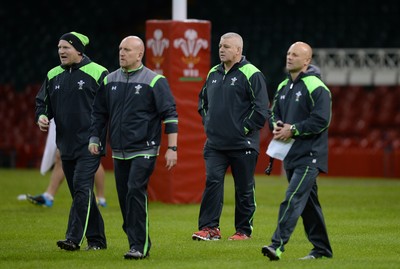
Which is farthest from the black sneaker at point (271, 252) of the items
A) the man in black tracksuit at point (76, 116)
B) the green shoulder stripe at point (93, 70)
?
the green shoulder stripe at point (93, 70)

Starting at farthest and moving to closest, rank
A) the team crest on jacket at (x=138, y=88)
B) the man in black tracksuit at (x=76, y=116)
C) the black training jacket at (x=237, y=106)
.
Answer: the black training jacket at (x=237, y=106) → the man in black tracksuit at (x=76, y=116) → the team crest on jacket at (x=138, y=88)

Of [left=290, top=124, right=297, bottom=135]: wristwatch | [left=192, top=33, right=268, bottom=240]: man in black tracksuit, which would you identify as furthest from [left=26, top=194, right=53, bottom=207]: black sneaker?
[left=290, top=124, right=297, bottom=135]: wristwatch

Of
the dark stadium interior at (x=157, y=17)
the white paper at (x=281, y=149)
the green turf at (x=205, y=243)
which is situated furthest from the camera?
the dark stadium interior at (x=157, y=17)

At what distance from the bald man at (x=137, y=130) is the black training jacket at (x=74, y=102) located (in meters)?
0.84

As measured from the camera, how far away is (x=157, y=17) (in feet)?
119

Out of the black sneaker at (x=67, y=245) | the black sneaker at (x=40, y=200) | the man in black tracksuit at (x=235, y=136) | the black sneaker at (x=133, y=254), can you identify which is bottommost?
the black sneaker at (x=40, y=200)

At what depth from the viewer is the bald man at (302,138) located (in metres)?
9.98

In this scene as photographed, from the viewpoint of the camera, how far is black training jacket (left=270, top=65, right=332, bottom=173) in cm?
1001

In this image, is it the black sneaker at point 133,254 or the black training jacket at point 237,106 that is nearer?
the black sneaker at point 133,254

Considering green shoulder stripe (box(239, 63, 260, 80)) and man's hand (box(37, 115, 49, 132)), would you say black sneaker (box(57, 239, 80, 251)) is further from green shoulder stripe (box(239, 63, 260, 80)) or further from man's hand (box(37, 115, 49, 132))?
green shoulder stripe (box(239, 63, 260, 80))

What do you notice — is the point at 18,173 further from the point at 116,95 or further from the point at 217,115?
the point at 116,95

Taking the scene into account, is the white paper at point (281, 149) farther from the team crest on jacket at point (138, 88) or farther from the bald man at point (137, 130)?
the team crest on jacket at point (138, 88)

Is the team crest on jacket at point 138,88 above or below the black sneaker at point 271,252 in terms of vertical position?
above

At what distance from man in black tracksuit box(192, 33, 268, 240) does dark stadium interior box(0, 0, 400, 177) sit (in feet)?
57.5
